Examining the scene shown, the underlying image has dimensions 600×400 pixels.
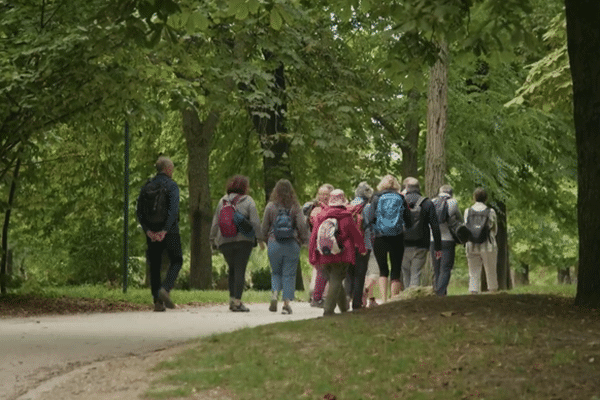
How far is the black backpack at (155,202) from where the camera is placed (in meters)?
17.4

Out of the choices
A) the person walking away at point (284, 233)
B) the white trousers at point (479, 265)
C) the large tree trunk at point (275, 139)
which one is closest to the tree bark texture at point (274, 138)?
the large tree trunk at point (275, 139)

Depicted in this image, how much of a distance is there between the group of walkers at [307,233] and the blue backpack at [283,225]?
0.01 metres

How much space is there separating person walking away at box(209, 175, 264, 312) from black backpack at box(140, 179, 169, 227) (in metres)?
0.75

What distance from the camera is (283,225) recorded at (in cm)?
1712

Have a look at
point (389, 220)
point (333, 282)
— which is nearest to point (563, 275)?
point (389, 220)

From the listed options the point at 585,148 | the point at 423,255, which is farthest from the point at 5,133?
the point at 585,148

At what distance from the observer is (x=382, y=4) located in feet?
43.9

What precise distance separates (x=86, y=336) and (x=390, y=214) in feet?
15.1

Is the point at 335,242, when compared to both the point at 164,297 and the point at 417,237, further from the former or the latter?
the point at 164,297

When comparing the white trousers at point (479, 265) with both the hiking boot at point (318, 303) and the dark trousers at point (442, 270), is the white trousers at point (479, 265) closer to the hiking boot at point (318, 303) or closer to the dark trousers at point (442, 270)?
the dark trousers at point (442, 270)

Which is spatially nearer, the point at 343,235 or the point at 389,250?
the point at 343,235

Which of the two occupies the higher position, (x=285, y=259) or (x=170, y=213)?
(x=170, y=213)

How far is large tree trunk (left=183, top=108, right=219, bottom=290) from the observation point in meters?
28.2

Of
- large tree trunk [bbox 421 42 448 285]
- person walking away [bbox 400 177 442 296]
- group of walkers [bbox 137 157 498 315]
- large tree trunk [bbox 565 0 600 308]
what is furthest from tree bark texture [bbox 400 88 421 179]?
large tree trunk [bbox 565 0 600 308]
